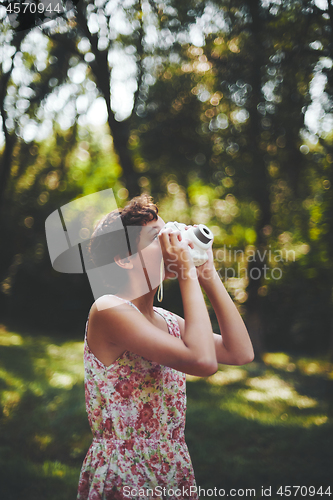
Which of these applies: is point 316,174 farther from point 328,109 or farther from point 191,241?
point 191,241

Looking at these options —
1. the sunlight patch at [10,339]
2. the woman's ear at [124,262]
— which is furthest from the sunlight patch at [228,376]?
the woman's ear at [124,262]

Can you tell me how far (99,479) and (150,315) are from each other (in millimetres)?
501

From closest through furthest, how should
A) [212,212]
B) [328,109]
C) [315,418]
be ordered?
1. [315,418]
2. [328,109]
3. [212,212]

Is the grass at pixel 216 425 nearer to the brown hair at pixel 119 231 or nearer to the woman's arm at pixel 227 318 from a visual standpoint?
the woman's arm at pixel 227 318

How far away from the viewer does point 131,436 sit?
3.37 feet

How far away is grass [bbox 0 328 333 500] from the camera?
102 inches

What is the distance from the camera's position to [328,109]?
3.35 meters

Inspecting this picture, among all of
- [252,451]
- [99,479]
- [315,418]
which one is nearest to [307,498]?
[252,451]

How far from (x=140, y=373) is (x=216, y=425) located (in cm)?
242

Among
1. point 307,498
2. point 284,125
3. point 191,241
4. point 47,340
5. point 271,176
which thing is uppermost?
point 284,125

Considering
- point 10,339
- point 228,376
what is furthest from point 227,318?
point 10,339

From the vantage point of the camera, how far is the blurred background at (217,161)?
10.6ft

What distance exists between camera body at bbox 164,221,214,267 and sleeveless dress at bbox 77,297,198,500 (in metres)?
0.25

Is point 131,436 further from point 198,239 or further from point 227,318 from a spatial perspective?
point 198,239
